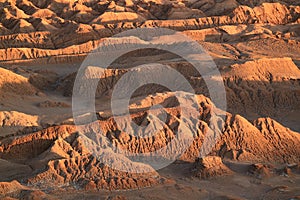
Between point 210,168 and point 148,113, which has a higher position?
point 148,113

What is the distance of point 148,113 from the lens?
2409 centimetres

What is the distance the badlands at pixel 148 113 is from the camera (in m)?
20.4

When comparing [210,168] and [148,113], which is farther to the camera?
[148,113]

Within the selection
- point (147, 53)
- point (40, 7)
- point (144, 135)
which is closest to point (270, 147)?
point (144, 135)

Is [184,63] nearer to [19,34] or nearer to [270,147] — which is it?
[270,147]

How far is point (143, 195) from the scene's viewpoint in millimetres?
19422

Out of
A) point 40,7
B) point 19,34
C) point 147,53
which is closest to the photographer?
point 147,53

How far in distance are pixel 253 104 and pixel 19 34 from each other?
29946mm

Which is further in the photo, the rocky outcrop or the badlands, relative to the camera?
the rocky outcrop

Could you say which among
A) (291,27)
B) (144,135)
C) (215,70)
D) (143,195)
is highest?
(291,27)

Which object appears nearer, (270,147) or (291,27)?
(270,147)

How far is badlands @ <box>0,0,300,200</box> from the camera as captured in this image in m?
20.4

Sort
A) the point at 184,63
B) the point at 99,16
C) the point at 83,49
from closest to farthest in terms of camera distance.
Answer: the point at 184,63, the point at 83,49, the point at 99,16

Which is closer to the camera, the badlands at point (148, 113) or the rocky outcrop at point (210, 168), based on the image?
the badlands at point (148, 113)
